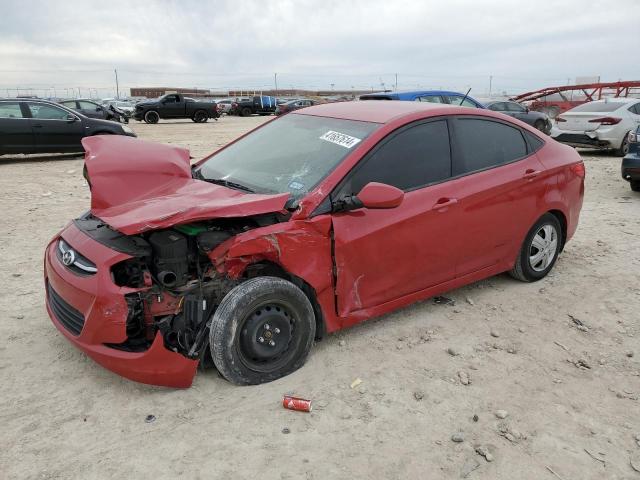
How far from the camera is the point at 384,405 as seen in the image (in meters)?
2.98

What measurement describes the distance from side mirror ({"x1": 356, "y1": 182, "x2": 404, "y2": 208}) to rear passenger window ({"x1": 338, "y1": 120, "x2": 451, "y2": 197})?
189mm

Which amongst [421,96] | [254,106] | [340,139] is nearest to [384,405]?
[340,139]

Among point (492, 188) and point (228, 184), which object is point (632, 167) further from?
point (228, 184)

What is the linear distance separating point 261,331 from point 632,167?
24.5 feet

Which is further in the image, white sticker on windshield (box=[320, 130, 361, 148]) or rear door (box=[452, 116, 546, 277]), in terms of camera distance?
rear door (box=[452, 116, 546, 277])

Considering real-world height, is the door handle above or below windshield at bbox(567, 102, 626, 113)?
below

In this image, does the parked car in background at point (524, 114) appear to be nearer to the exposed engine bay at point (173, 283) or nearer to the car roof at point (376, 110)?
the car roof at point (376, 110)

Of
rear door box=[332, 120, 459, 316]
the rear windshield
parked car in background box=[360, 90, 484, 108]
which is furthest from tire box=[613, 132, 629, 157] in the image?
rear door box=[332, 120, 459, 316]

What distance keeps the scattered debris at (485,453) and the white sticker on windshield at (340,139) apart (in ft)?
6.48

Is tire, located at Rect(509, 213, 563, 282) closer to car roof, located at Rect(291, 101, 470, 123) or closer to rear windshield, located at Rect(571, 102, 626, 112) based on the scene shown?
car roof, located at Rect(291, 101, 470, 123)

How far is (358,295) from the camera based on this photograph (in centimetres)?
345

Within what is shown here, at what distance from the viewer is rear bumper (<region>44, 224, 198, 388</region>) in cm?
285

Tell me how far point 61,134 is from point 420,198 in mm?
11502

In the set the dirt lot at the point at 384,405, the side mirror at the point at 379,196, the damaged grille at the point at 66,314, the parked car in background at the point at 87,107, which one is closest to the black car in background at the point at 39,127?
the parked car in background at the point at 87,107
